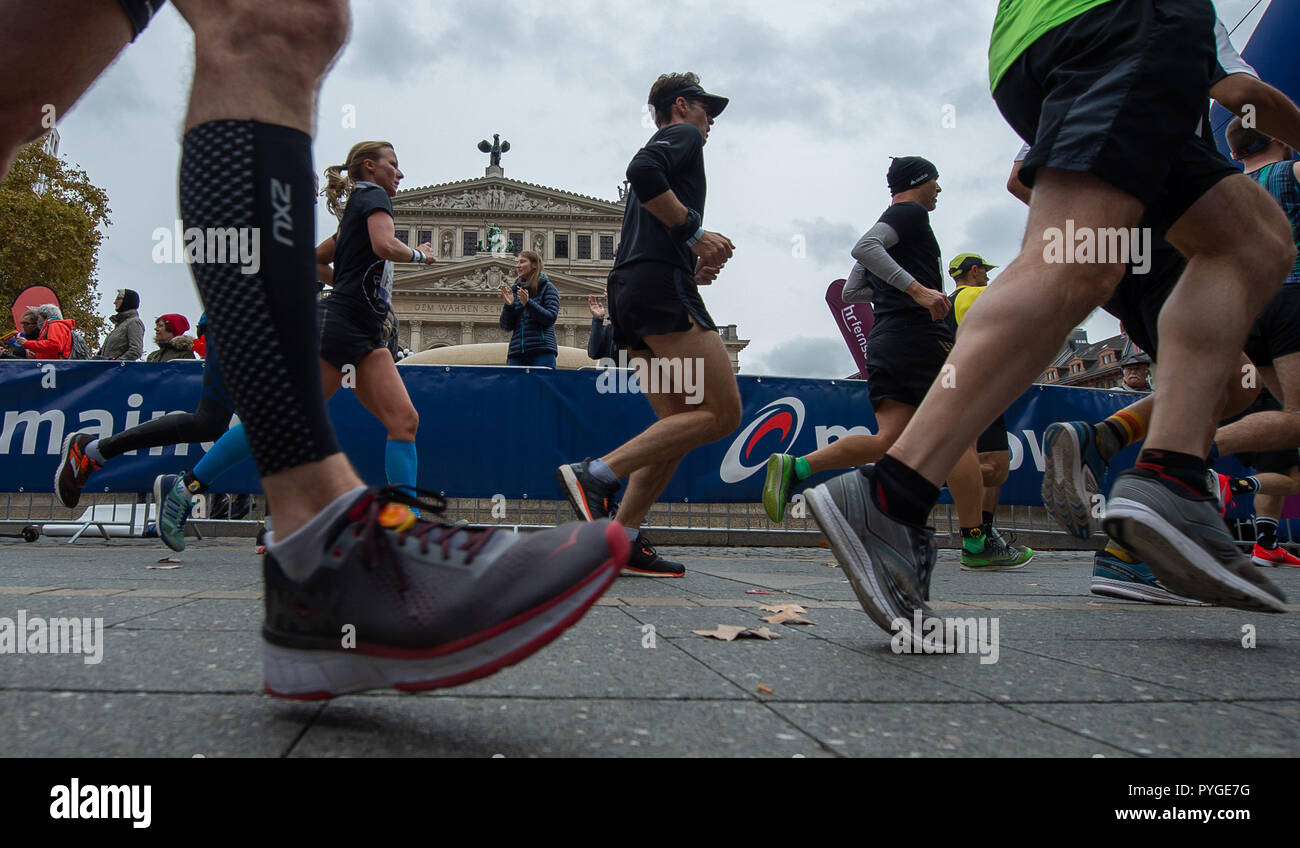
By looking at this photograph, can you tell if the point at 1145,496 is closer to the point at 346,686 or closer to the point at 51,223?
the point at 346,686

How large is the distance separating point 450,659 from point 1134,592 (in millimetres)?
2456

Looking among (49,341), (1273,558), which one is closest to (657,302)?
(1273,558)

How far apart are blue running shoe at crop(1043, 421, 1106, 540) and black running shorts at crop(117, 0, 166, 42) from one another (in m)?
2.65

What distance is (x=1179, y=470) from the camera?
1.76 metres

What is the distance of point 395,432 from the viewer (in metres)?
4.04

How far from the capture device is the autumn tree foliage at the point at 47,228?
22.4m

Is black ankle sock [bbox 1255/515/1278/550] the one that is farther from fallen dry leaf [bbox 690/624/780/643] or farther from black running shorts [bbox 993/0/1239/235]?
fallen dry leaf [bbox 690/624/780/643]

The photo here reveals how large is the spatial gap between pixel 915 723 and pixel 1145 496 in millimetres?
987

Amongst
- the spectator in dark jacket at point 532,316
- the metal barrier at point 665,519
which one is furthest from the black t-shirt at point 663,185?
the spectator in dark jacket at point 532,316

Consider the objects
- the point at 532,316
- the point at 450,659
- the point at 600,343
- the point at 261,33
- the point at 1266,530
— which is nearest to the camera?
the point at 450,659

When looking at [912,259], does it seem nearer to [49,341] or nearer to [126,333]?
[126,333]

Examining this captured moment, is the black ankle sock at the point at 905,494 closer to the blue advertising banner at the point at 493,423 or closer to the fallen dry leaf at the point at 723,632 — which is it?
the fallen dry leaf at the point at 723,632

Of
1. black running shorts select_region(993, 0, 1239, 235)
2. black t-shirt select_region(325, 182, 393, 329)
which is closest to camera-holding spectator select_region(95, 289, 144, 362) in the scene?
black t-shirt select_region(325, 182, 393, 329)
